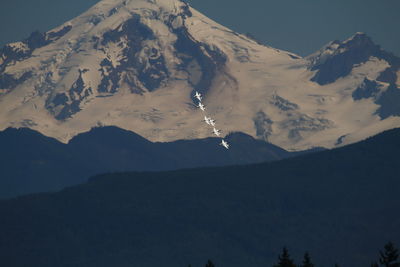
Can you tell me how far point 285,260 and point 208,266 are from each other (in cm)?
900

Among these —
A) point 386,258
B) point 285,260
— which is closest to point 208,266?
point 285,260

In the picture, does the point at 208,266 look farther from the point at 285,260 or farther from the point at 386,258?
the point at 386,258

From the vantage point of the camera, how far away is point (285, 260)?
6713 inches

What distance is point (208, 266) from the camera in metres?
172

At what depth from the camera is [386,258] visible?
543 ft

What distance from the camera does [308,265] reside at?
173m

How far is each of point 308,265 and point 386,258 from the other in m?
11.4

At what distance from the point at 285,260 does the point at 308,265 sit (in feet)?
13.0

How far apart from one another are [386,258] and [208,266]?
68.6 feet
